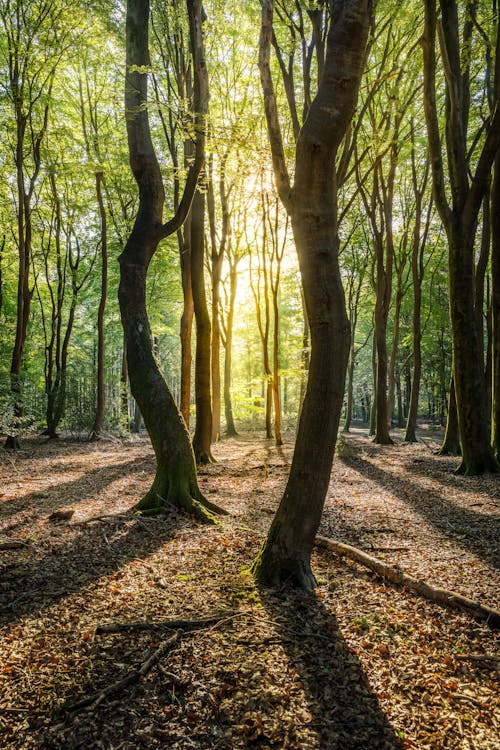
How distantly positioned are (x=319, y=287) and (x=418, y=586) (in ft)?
9.37

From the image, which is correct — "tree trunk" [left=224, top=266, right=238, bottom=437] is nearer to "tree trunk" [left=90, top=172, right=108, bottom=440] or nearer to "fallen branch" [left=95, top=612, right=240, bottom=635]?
"tree trunk" [left=90, top=172, right=108, bottom=440]

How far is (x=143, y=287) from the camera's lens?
21.2ft

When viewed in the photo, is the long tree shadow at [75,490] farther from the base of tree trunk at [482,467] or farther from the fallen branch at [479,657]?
the base of tree trunk at [482,467]

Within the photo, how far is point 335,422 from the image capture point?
3.70 meters

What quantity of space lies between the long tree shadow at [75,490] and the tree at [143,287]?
211 centimetres

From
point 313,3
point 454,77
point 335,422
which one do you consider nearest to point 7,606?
point 335,422

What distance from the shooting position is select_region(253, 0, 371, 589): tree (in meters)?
3.40

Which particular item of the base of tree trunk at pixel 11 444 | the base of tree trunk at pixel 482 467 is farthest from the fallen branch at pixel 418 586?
the base of tree trunk at pixel 11 444

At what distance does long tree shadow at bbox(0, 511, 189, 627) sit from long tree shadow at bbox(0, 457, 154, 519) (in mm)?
1983

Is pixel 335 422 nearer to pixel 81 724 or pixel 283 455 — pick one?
pixel 81 724

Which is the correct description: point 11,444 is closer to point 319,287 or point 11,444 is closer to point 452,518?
point 452,518

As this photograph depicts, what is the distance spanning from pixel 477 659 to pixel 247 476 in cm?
677

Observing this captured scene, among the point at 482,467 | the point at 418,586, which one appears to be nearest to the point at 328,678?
the point at 418,586

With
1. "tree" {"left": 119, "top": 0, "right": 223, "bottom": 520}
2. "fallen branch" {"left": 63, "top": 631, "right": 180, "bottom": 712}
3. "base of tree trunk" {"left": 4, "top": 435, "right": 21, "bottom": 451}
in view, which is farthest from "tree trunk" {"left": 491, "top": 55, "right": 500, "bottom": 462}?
"base of tree trunk" {"left": 4, "top": 435, "right": 21, "bottom": 451}
